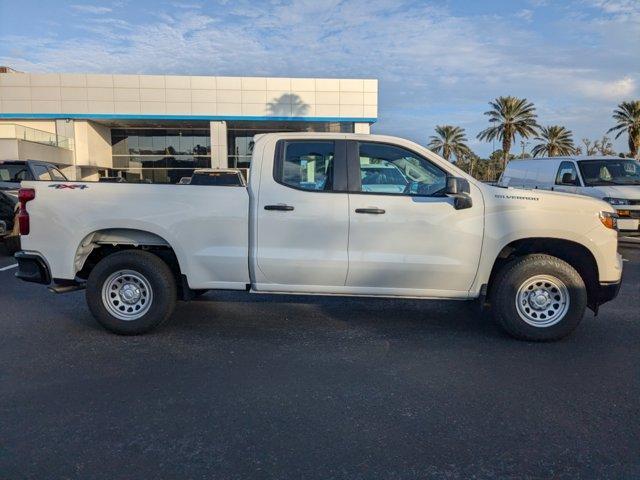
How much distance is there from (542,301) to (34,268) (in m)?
5.17

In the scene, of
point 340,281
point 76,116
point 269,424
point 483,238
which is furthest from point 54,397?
point 76,116

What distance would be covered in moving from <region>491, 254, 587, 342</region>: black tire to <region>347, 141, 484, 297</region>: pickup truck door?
0.38m

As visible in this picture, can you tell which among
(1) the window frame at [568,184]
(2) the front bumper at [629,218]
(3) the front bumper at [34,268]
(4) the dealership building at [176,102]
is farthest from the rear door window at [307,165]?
(4) the dealership building at [176,102]

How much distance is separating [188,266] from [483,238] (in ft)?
9.61

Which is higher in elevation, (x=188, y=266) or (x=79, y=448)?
(x=188, y=266)

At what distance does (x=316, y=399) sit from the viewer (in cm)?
395

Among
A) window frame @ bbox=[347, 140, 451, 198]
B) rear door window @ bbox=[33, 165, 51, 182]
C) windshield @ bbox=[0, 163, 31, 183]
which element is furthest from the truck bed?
windshield @ bbox=[0, 163, 31, 183]

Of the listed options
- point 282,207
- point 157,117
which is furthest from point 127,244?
point 157,117

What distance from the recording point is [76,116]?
3384 cm

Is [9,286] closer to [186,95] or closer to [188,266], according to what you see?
[188,266]

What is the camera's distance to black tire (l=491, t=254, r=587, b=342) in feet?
17.1

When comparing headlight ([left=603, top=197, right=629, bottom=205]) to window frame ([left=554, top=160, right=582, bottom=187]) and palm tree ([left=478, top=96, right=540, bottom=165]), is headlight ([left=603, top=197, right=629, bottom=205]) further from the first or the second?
palm tree ([left=478, top=96, right=540, bottom=165])

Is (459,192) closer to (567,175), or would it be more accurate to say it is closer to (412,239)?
(412,239)

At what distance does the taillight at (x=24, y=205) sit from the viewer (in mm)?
5324
